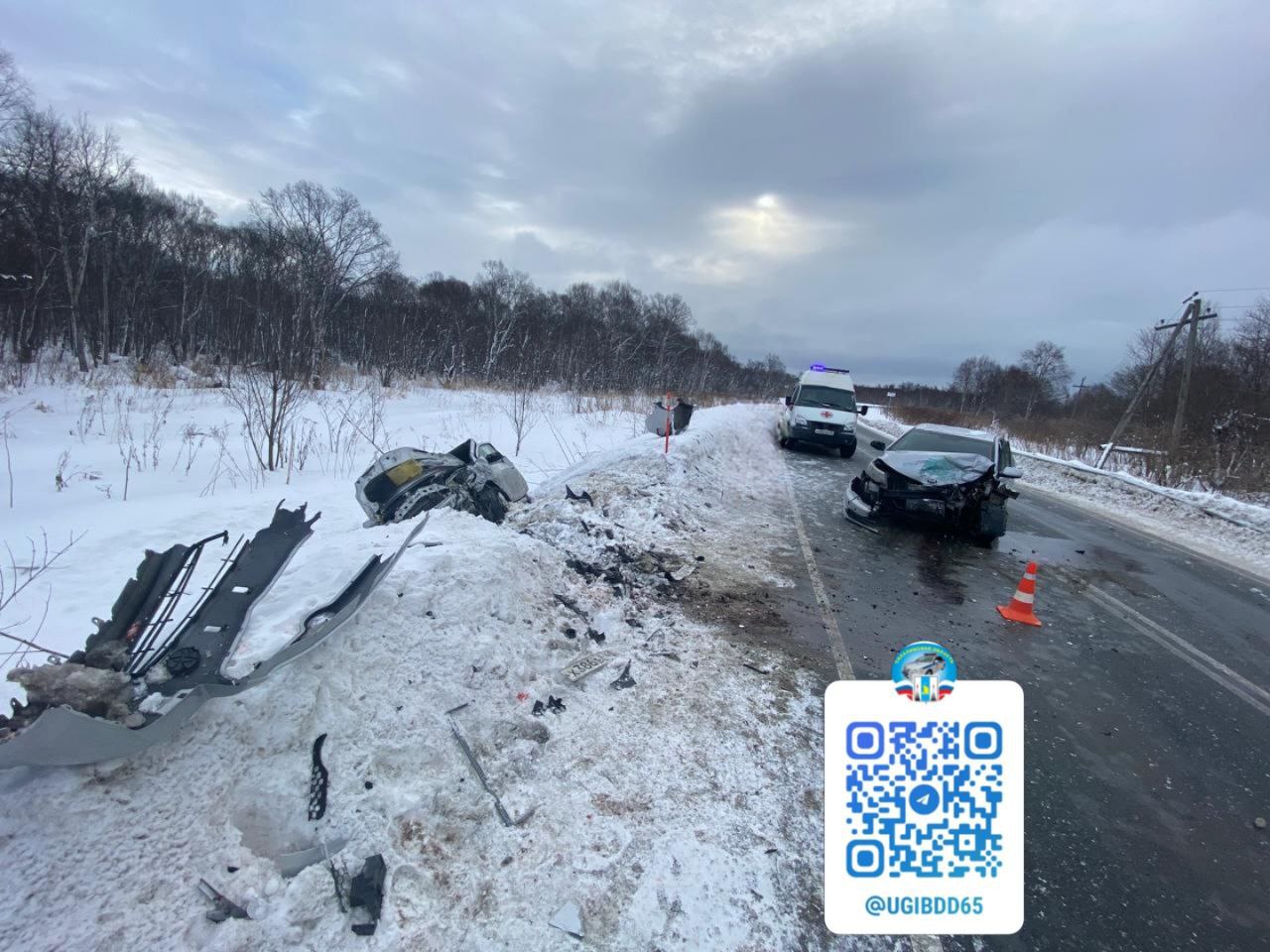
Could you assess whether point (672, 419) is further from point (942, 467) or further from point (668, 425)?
point (942, 467)

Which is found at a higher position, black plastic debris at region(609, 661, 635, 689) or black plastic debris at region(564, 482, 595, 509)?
black plastic debris at region(564, 482, 595, 509)

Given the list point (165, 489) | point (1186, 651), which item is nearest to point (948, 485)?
point (1186, 651)

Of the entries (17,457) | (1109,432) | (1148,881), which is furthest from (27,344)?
(1109,432)

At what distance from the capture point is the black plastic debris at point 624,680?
3.88 metres

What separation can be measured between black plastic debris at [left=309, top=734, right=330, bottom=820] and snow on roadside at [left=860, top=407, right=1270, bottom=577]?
40.4 feet

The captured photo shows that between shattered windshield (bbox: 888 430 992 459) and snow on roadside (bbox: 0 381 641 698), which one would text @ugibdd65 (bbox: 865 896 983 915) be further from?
shattered windshield (bbox: 888 430 992 459)

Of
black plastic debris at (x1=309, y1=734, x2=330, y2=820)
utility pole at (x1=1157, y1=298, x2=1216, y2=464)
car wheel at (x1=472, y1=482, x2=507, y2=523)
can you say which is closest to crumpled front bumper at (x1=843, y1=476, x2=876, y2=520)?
car wheel at (x1=472, y1=482, x2=507, y2=523)

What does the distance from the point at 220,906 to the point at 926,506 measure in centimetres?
882

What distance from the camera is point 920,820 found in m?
2.10

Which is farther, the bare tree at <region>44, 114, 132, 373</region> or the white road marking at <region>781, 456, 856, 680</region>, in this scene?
the bare tree at <region>44, 114, 132, 373</region>

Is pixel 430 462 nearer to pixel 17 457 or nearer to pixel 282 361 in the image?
pixel 282 361

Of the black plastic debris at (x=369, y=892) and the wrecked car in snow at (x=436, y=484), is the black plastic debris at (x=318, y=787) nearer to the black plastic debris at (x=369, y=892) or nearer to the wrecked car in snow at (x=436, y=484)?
the black plastic debris at (x=369, y=892)
